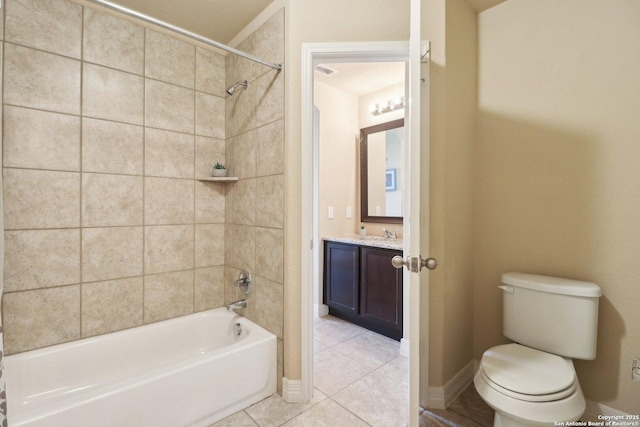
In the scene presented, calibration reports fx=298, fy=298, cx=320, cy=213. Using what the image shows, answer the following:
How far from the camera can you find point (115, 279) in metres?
1.93

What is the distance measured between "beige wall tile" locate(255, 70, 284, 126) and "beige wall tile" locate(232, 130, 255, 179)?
144 millimetres

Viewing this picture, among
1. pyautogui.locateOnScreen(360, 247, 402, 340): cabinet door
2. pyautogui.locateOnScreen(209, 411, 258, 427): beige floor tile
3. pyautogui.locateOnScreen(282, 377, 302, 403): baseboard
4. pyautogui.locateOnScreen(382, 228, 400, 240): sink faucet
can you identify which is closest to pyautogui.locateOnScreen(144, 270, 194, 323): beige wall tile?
pyautogui.locateOnScreen(209, 411, 258, 427): beige floor tile

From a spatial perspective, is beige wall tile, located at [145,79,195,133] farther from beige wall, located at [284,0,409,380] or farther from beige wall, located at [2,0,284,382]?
beige wall, located at [284,0,409,380]

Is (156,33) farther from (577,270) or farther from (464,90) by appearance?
(577,270)

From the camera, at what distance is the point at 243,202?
2191 millimetres

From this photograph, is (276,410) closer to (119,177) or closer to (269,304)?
(269,304)

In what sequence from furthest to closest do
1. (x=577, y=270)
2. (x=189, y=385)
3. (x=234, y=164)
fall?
1. (x=234, y=164)
2. (x=577, y=270)
3. (x=189, y=385)

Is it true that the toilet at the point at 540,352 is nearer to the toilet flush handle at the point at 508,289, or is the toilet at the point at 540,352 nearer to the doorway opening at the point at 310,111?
the toilet flush handle at the point at 508,289

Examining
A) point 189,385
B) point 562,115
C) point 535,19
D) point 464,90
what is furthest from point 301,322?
point 535,19

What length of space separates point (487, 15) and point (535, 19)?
0.95 feet

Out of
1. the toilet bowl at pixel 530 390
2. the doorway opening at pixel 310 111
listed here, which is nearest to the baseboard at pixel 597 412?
the toilet bowl at pixel 530 390

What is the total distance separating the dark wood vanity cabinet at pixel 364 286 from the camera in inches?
101

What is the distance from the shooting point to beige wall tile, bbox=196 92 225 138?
227 centimetres

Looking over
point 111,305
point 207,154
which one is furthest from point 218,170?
point 111,305
